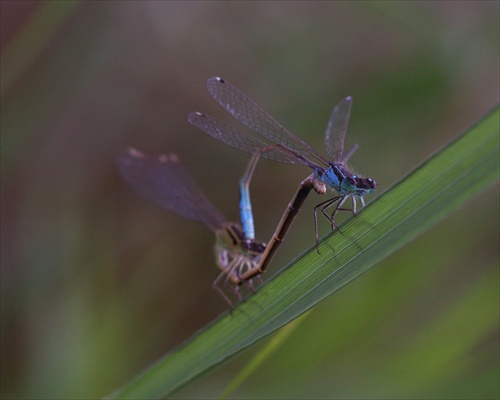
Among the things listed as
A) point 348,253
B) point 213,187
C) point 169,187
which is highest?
point 169,187

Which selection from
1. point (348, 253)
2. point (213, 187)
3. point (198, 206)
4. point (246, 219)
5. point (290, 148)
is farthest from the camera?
point (213, 187)

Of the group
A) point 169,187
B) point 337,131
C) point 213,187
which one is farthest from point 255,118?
point 213,187

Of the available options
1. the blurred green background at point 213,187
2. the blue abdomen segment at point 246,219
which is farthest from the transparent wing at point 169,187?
the blurred green background at point 213,187

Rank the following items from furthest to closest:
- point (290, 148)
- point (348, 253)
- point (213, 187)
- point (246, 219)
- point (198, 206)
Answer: point (213, 187) < point (198, 206) < point (246, 219) < point (290, 148) < point (348, 253)

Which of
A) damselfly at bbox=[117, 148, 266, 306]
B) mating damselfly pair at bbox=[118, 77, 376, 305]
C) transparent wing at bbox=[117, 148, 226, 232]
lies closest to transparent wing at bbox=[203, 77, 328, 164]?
mating damselfly pair at bbox=[118, 77, 376, 305]

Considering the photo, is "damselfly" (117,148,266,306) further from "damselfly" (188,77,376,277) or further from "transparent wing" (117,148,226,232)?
"damselfly" (188,77,376,277)

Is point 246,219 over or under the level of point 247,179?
under

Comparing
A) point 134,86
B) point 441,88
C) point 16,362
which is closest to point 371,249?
point 441,88

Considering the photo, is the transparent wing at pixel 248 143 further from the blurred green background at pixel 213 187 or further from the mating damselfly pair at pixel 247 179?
the blurred green background at pixel 213 187

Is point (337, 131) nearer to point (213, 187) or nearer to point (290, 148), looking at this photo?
point (290, 148)
